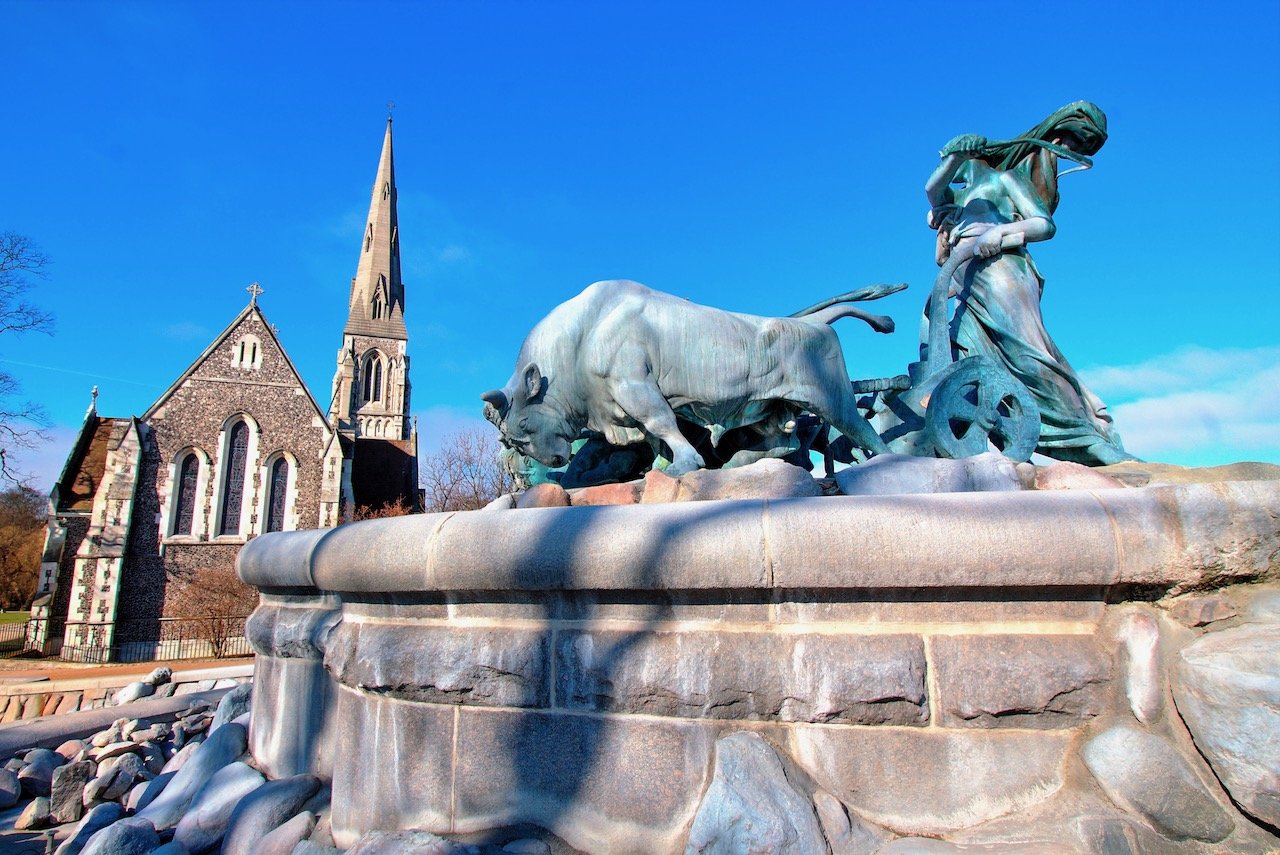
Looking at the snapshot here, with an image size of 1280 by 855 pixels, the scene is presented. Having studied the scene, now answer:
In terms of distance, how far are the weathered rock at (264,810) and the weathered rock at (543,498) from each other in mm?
1321

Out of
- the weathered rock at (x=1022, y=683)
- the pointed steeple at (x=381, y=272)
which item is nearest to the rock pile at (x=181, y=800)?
the weathered rock at (x=1022, y=683)

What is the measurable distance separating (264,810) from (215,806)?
497 mm

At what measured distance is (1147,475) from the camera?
10.2ft

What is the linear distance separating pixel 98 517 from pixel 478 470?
13030 millimetres

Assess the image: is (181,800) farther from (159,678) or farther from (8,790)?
(159,678)

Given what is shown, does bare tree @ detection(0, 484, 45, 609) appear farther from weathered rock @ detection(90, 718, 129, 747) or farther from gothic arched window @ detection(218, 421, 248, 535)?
weathered rock @ detection(90, 718, 129, 747)

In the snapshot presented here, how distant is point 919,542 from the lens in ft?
6.17

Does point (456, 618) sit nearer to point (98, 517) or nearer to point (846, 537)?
point (846, 537)

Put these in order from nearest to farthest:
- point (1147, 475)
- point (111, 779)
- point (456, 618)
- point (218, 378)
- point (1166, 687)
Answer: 1. point (1166, 687)
2. point (456, 618)
3. point (1147, 475)
4. point (111, 779)
5. point (218, 378)

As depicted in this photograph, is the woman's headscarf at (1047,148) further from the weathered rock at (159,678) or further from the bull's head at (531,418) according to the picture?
the weathered rock at (159,678)

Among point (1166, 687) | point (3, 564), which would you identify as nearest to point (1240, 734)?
point (1166, 687)

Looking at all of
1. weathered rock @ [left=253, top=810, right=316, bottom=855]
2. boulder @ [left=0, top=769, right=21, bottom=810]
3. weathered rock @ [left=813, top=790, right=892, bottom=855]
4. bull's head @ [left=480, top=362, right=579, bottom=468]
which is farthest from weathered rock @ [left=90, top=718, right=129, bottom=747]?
weathered rock @ [left=813, top=790, right=892, bottom=855]

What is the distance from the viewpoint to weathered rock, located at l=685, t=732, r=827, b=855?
1.74 m

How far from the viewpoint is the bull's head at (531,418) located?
10.9 ft
